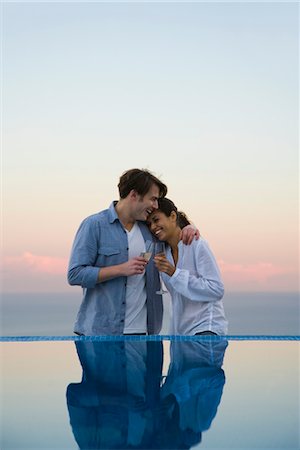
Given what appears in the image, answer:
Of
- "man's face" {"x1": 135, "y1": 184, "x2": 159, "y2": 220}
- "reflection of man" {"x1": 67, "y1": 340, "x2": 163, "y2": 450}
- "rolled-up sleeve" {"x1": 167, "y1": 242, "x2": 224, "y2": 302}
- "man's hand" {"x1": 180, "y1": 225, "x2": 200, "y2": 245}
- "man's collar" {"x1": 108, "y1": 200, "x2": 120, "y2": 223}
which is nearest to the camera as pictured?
"reflection of man" {"x1": 67, "y1": 340, "x2": 163, "y2": 450}

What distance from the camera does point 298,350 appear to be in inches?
165

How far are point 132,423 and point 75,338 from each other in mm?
2345

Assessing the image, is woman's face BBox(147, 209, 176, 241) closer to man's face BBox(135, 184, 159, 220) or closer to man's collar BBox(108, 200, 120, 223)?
man's face BBox(135, 184, 159, 220)

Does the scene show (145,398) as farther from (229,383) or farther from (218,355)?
(218,355)

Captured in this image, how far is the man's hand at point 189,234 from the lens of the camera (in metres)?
4.19

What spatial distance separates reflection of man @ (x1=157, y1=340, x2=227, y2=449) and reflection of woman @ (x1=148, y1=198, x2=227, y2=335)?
0.91 ft

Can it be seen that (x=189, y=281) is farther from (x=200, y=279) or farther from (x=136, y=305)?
(x=136, y=305)

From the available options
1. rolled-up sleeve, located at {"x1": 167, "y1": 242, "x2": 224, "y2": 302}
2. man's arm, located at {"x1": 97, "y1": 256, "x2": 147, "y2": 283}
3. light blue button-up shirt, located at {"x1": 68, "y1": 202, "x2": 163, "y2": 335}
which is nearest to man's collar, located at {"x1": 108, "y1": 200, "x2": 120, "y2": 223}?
light blue button-up shirt, located at {"x1": 68, "y1": 202, "x2": 163, "y2": 335}

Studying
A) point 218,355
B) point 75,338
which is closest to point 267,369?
point 218,355

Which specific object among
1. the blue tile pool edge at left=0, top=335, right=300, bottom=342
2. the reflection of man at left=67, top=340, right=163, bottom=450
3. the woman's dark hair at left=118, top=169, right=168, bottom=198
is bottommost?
the reflection of man at left=67, top=340, right=163, bottom=450

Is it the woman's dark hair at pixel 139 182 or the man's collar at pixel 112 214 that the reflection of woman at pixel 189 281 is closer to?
the woman's dark hair at pixel 139 182

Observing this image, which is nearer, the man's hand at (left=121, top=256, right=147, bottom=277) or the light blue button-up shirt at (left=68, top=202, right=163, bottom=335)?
the man's hand at (left=121, top=256, right=147, bottom=277)

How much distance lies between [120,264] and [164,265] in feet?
0.97

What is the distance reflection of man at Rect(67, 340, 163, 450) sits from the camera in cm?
214
